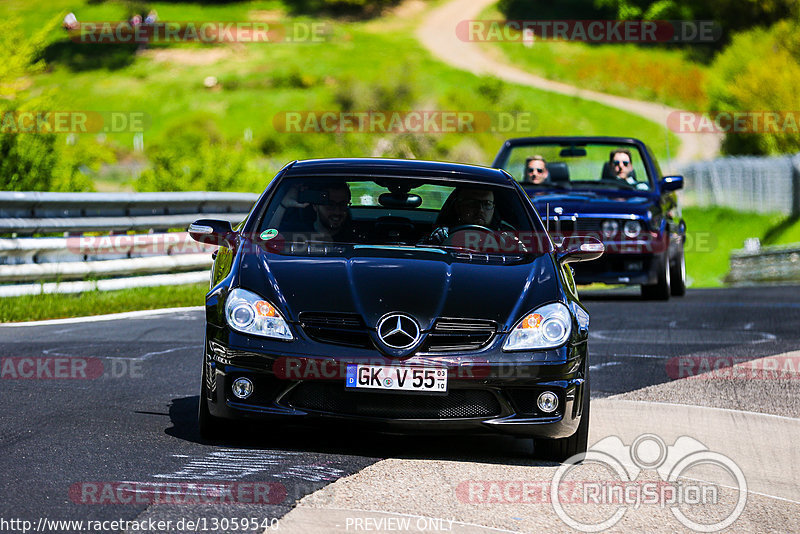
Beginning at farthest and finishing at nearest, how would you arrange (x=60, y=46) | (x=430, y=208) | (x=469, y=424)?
(x=60, y=46) → (x=430, y=208) → (x=469, y=424)

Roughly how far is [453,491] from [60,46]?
4380 inches

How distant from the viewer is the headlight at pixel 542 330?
620 centimetres

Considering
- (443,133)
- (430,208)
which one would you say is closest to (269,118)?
(443,133)

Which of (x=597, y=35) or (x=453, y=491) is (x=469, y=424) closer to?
(x=453, y=491)

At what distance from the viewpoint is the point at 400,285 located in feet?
20.7

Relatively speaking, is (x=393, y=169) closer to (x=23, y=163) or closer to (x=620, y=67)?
(x=23, y=163)

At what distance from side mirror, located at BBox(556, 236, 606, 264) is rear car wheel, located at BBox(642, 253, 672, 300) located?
828 centimetres

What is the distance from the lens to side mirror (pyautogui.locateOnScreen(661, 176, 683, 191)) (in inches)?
604

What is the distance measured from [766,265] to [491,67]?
7480 centimetres

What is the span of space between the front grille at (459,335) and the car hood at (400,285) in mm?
34

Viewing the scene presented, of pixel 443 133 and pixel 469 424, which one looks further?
pixel 443 133

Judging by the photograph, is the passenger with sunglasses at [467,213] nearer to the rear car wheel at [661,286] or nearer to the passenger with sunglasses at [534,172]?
the passenger with sunglasses at [534,172]

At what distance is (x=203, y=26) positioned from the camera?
108m

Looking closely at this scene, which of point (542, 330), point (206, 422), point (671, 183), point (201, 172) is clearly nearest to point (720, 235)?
point (201, 172)
